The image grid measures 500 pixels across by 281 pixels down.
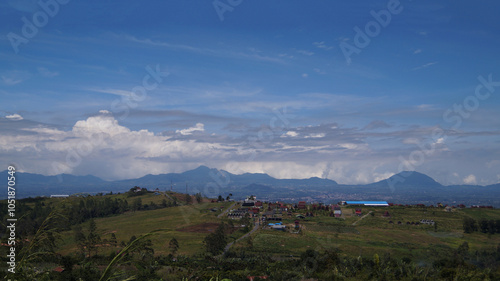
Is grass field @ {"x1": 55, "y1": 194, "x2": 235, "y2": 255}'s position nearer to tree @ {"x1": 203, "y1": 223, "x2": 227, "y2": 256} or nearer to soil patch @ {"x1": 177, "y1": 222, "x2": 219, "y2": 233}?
soil patch @ {"x1": 177, "y1": 222, "x2": 219, "y2": 233}

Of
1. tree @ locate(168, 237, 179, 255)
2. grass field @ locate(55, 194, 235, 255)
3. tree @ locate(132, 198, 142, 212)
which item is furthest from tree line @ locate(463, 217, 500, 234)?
tree @ locate(132, 198, 142, 212)

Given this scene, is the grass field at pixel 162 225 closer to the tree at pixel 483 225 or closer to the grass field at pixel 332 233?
the grass field at pixel 332 233

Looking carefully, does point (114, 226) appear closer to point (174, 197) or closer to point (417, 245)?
point (174, 197)

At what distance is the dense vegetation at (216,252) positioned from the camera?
236 inches

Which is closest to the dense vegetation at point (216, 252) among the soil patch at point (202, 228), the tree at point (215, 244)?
the tree at point (215, 244)

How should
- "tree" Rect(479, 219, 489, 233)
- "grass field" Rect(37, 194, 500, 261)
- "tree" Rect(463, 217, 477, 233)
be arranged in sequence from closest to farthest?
"grass field" Rect(37, 194, 500, 261), "tree" Rect(463, 217, 477, 233), "tree" Rect(479, 219, 489, 233)

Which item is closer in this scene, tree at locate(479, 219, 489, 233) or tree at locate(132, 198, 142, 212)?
tree at locate(479, 219, 489, 233)

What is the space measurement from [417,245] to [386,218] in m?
21.7

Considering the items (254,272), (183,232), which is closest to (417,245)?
(254,272)

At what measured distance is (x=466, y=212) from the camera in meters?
76.6

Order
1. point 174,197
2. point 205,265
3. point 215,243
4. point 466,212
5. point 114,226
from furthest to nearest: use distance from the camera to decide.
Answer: point 174,197 < point 466,212 < point 114,226 < point 215,243 < point 205,265

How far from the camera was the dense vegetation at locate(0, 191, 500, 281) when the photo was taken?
5992 mm

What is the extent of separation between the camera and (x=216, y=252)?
42.1 metres

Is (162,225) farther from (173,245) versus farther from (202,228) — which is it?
(173,245)
